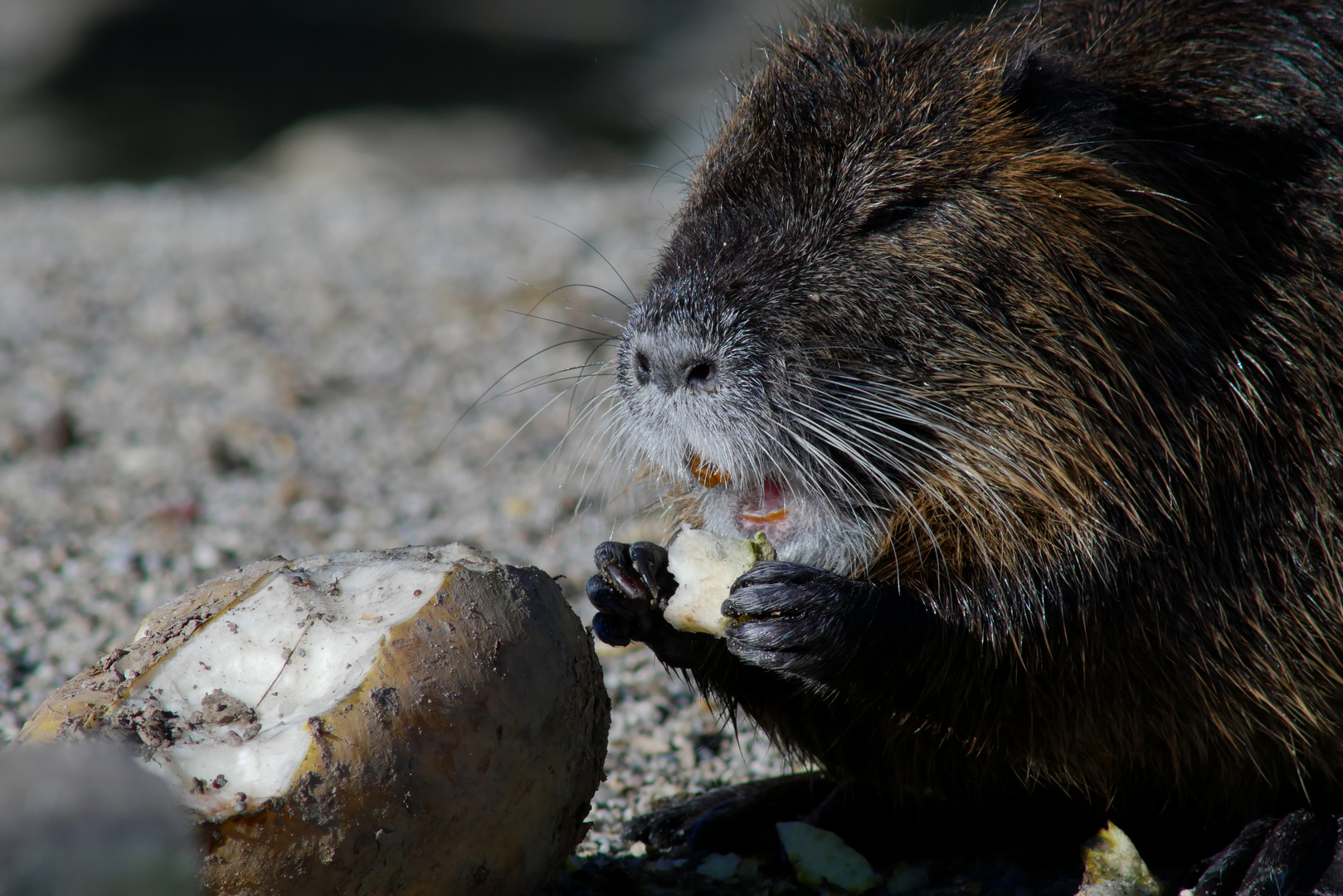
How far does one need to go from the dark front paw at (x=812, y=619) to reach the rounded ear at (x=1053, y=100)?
88 centimetres

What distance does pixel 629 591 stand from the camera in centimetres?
226

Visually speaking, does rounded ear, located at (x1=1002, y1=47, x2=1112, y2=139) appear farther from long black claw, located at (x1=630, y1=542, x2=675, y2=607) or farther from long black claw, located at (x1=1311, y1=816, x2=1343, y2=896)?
long black claw, located at (x1=1311, y1=816, x2=1343, y2=896)

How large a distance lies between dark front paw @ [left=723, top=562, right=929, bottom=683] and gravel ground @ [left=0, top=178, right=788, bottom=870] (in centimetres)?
59

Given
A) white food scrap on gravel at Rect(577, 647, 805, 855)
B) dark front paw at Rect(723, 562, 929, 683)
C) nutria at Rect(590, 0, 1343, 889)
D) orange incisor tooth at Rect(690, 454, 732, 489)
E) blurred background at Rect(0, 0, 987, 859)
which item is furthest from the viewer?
blurred background at Rect(0, 0, 987, 859)

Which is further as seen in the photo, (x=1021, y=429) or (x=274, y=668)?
(x=1021, y=429)

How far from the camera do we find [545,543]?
12.4 feet

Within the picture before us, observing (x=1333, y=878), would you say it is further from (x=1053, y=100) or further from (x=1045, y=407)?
(x=1053, y=100)

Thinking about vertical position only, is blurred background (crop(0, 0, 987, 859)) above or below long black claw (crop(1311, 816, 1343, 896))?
above

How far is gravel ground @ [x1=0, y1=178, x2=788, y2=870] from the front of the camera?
313 cm

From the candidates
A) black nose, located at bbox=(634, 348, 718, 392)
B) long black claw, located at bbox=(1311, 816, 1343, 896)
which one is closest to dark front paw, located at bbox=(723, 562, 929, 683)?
black nose, located at bbox=(634, 348, 718, 392)

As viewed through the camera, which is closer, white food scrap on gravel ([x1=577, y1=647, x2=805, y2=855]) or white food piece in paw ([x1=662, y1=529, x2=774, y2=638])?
white food piece in paw ([x1=662, y1=529, x2=774, y2=638])

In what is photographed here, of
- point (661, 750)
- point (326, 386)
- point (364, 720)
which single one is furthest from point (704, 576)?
point (326, 386)

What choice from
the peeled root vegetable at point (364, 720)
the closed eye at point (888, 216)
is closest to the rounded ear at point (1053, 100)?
the closed eye at point (888, 216)

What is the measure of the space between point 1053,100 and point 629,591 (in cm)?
113
